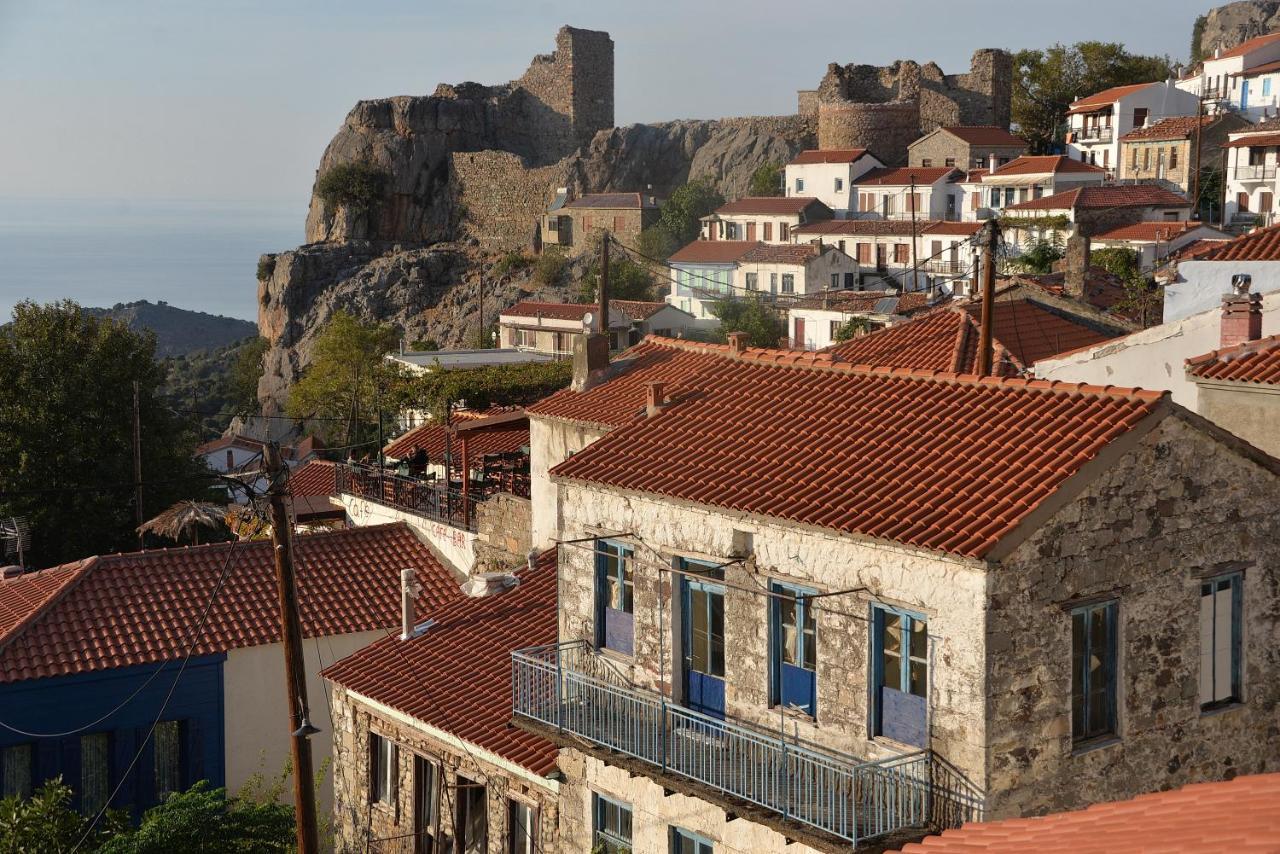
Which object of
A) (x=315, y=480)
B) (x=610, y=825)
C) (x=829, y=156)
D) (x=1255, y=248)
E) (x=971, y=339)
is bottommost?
(x=610, y=825)

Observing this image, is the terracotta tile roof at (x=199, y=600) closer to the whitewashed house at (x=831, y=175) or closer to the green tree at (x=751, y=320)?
the green tree at (x=751, y=320)

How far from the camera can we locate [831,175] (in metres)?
77.1

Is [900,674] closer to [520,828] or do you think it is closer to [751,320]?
[520,828]

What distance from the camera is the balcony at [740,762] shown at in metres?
11.2

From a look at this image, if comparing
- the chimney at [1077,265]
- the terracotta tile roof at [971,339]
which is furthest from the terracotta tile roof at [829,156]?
the terracotta tile roof at [971,339]

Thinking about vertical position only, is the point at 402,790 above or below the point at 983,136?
below

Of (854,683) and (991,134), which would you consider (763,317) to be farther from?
(854,683)

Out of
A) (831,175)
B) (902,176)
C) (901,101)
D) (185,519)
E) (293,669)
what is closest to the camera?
(293,669)

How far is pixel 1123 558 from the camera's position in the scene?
456 inches

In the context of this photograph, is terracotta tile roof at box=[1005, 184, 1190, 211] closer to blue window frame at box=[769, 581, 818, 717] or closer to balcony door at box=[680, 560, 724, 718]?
balcony door at box=[680, 560, 724, 718]

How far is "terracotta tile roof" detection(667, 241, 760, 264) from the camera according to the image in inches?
2788

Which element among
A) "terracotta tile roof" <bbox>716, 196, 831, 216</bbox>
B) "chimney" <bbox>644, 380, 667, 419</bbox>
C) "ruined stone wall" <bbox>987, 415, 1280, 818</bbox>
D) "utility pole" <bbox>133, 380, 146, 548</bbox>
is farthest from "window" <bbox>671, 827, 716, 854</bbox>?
"terracotta tile roof" <bbox>716, 196, 831, 216</bbox>

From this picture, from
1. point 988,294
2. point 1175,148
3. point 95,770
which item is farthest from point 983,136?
point 95,770

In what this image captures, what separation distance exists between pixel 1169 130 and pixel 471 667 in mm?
59282
